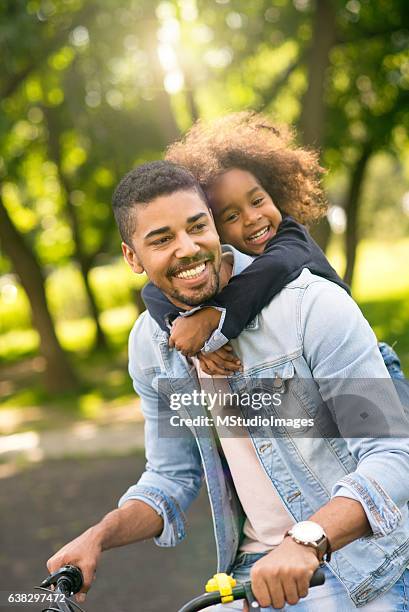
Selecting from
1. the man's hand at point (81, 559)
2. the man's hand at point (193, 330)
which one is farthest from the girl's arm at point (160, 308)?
the man's hand at point (81, 559)

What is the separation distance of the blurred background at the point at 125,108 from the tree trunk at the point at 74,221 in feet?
0.12

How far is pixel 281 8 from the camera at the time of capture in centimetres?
1500

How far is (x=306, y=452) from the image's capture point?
245 centimetres

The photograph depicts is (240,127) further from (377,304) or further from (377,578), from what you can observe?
(377,304)

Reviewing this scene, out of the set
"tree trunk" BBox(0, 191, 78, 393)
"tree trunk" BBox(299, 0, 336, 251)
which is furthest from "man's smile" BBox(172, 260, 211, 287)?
"tree trunk" BBox(0, 191, 78, 393)

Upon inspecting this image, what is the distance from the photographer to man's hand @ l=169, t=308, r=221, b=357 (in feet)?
8.87

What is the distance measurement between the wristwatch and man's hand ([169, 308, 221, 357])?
2.52ft

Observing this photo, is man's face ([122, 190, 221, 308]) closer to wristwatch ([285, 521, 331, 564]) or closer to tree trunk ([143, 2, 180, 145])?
wristwatch ([285, 521, 331, 564])

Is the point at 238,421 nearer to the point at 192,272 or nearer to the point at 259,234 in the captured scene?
the point at 192,272

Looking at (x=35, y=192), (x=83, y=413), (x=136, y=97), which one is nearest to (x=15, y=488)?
(x=83, y=413)

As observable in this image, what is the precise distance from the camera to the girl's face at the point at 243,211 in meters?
3.38

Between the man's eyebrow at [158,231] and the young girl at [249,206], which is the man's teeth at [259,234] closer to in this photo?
the young girl at [249,206]

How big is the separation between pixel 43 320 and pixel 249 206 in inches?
498

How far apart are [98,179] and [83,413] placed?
7512 mm
